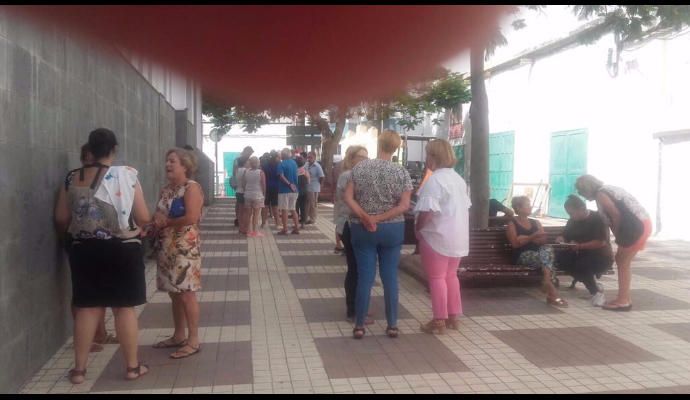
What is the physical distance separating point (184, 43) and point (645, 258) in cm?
1004

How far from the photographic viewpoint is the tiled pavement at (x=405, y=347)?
13.3 feet

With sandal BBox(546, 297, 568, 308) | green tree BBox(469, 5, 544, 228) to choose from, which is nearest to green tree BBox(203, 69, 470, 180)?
sandal BBox(546, 297, 568, 308)

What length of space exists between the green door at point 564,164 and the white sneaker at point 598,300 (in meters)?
10.2

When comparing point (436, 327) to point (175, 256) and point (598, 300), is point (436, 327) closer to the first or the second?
point (598, 300)

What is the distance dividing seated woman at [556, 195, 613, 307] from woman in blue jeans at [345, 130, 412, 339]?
2462 mm

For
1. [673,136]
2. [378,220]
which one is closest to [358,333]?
[378,220]

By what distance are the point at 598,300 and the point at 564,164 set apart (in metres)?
11.3

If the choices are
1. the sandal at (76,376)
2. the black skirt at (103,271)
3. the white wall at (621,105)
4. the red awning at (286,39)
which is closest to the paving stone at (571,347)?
the black skirt at (103,271)

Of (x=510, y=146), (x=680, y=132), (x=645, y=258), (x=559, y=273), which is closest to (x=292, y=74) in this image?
(x=559, y=273)

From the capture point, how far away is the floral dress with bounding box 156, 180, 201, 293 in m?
4.42

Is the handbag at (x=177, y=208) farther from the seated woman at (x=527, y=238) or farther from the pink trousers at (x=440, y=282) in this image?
the seated woman at (x=527, y=238)

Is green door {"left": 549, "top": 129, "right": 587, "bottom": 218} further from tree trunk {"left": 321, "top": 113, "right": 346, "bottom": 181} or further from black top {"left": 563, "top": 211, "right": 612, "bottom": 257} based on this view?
tree trunk {"left": 321, "top": 113, "right": 346, "bottom": 181}

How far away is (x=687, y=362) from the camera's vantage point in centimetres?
454

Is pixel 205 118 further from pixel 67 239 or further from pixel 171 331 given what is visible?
pixel 171 331
